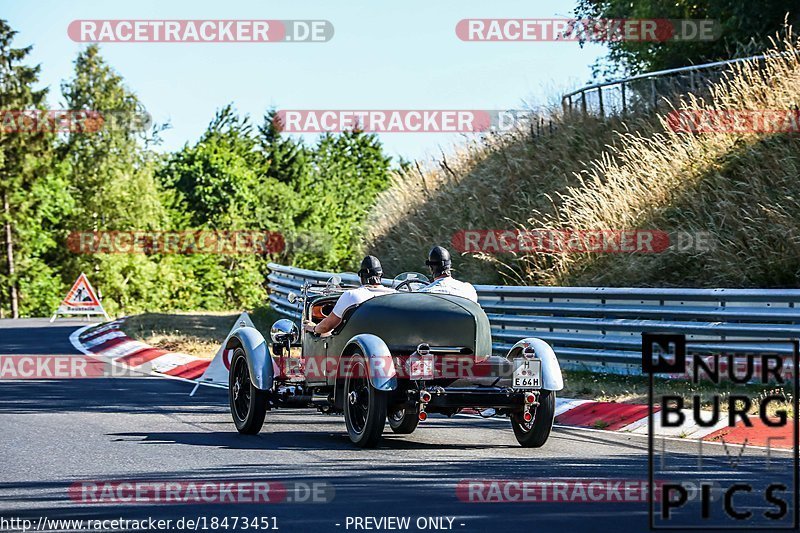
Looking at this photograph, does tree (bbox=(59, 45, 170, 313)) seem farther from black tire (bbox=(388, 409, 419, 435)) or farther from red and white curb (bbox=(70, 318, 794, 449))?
black tire (bbox=(388, 409, 419, 435))

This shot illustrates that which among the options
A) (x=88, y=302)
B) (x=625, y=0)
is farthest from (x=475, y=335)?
(x=625, y=0)

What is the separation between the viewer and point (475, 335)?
10.6 meters

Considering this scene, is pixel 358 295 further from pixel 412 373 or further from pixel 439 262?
pixel 412 373

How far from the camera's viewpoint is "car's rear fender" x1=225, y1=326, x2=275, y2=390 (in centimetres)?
1123

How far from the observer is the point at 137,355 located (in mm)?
20406

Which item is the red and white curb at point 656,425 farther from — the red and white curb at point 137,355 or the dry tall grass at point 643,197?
the red and white curb at point 137,355

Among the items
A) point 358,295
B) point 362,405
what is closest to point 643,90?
point 358,295

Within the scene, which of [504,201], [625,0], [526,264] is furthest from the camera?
[625,0]

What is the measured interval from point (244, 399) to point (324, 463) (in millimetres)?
2600

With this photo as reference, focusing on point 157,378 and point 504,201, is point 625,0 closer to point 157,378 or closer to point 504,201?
point 504,201

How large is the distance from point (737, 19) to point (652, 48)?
559 centimetres

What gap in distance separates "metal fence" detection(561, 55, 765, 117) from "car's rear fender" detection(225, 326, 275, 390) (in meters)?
12.5

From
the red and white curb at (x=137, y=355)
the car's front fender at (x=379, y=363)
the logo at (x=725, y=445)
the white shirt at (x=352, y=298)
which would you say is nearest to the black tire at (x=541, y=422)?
the logo at (x=725, y=445)

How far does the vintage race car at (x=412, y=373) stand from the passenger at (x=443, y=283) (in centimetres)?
25
